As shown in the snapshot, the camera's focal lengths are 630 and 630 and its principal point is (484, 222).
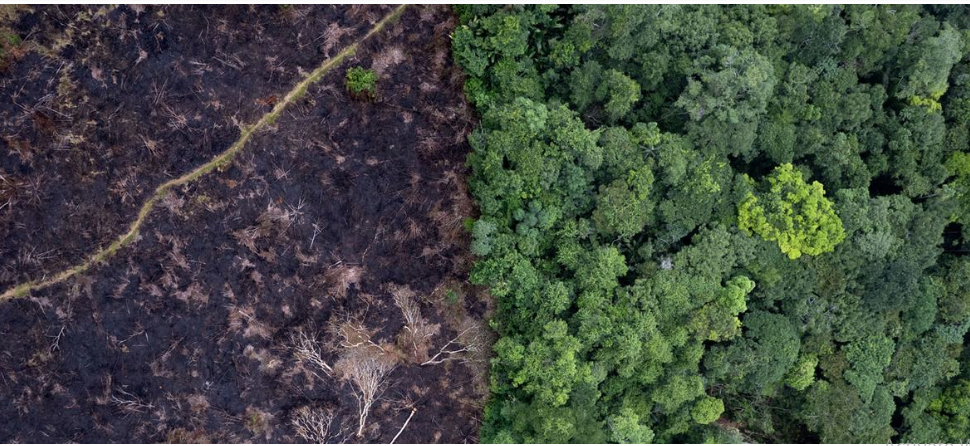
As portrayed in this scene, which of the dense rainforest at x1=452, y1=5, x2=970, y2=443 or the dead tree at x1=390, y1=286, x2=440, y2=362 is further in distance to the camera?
the dead tree at x1=390, y1=286, x2=440, y2=362

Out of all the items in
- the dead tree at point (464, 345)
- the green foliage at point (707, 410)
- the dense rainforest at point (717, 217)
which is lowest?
the green foliage at point (707, 410)

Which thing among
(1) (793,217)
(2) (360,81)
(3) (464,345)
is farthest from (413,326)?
(1) (793,217)

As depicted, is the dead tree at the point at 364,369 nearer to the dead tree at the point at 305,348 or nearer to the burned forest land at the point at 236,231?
the burned forest land at the point at 236,231

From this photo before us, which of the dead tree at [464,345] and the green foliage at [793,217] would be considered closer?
the green foliage at [793,217]

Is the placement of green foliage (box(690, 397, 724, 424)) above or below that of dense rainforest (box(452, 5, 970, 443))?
below

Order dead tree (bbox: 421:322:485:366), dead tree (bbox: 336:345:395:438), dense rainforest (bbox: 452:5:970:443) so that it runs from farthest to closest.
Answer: dead tree (bbox: 421:322:485:366) → dead tree (bbox: 336:345:395:438) → dense rainforest (bbox: 452:5:970:443)

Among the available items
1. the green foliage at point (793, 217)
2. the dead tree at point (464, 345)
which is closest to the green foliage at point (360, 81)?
the dead tree at point (464, 345)

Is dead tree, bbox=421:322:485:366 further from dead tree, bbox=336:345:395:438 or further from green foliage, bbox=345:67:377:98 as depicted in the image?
green foliage, bbox=345:67:377:98

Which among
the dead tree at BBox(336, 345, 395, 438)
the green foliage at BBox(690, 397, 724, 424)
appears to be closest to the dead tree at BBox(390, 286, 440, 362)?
the dead tree at BBox(336, 345, 395, 438)
